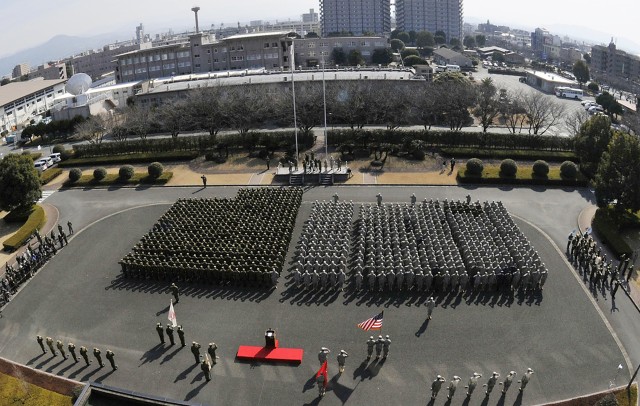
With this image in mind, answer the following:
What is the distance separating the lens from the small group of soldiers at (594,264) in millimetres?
29891

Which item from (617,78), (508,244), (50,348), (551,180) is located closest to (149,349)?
(50,348)

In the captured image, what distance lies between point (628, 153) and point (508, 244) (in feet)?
40.6

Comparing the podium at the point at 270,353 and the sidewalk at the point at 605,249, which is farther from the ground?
the sidewalk at the point at 605,249

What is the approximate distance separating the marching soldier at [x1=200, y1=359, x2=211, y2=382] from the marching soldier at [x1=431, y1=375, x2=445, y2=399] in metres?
10.3

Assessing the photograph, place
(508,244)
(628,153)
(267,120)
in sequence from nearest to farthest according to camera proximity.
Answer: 1. (508,244)
2. (628,153)
3. (267,120)

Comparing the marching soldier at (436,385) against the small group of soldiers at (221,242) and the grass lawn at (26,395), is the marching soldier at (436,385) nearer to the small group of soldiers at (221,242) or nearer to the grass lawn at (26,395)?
the small group of soldiers at (221,242)

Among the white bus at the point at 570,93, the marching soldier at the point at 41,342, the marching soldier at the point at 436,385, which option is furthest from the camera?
the white bus at the point at 570,93

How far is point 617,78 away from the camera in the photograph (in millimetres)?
133625

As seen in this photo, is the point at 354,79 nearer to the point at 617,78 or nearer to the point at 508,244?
the point at 508,244

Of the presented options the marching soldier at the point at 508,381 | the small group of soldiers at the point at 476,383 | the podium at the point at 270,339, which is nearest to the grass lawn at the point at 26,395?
the podium at the point at 270,339

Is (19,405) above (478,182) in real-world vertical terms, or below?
below

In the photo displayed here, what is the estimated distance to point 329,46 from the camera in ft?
413

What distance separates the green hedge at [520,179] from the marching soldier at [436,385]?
1105 inches

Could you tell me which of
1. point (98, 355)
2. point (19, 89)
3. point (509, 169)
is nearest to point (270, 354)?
point (98, 355)
